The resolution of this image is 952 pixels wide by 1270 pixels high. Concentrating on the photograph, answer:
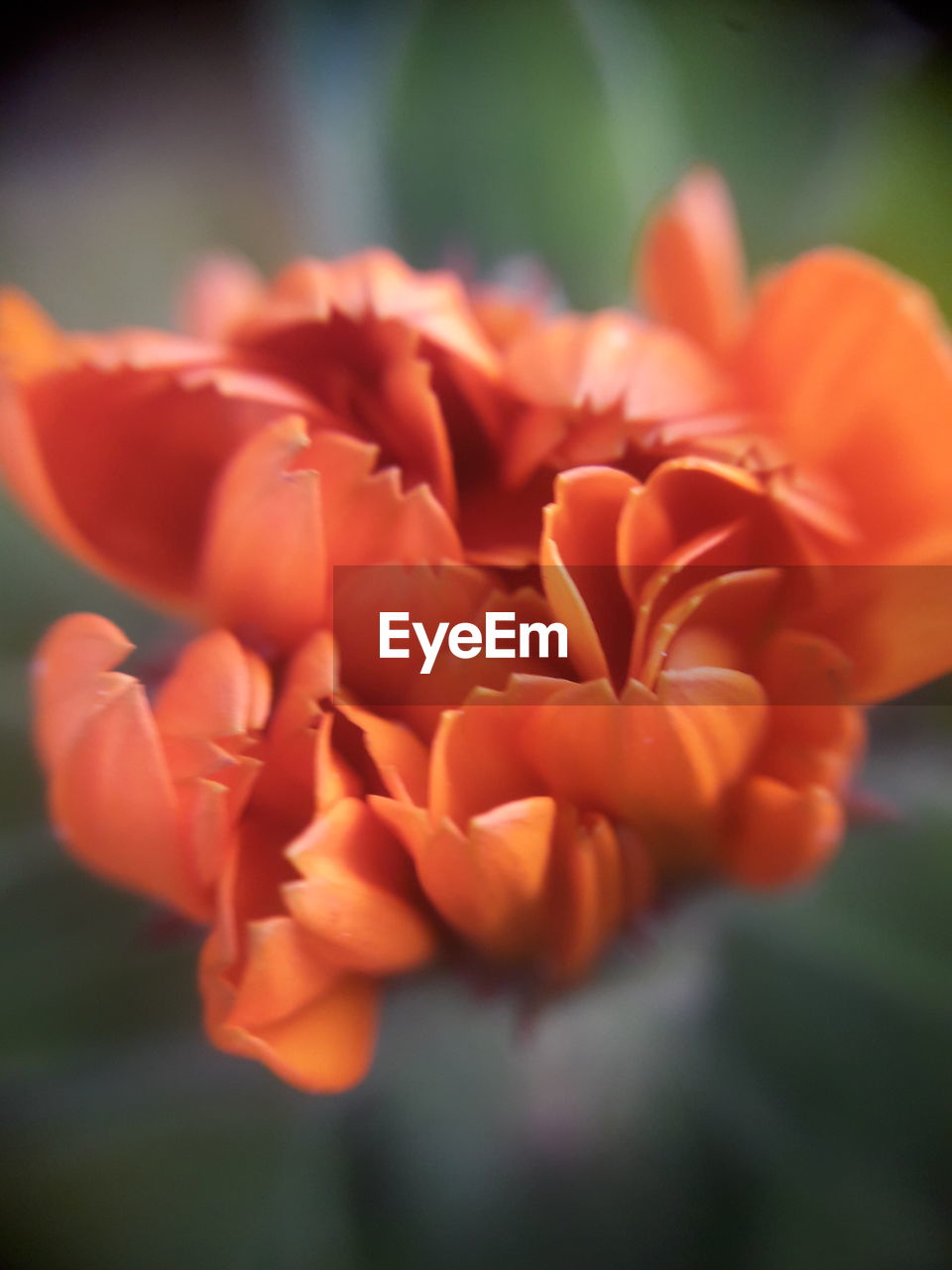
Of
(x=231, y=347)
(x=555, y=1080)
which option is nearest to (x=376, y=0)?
(x=231, y=347)

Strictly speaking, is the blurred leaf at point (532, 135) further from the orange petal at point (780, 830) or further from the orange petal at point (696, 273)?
the orange petal at point (780, 830)

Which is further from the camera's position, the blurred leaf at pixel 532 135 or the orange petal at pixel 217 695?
the blurred leaf at pixel 532 135

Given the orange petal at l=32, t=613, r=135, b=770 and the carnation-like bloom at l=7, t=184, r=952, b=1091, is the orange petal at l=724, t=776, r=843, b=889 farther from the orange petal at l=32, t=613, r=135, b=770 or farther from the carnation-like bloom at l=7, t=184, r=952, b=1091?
A: the orange petal at l=32, t=613, r=135, b=770

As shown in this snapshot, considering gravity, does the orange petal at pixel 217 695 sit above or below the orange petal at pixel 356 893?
above

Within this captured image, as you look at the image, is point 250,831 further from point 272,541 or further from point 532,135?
point 532,135

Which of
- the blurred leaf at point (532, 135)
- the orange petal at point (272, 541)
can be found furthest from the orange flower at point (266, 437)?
the blurred leaf at point (532, 135)

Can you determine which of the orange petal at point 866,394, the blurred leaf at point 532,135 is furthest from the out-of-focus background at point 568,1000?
the orange petal at point 866,394

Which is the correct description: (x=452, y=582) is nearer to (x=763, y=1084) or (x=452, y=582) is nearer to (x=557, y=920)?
(x=557, y=920)

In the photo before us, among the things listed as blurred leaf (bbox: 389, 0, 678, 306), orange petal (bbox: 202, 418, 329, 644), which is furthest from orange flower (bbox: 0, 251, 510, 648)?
blurred leaf (bbox: 389, 0, 678, 306)
